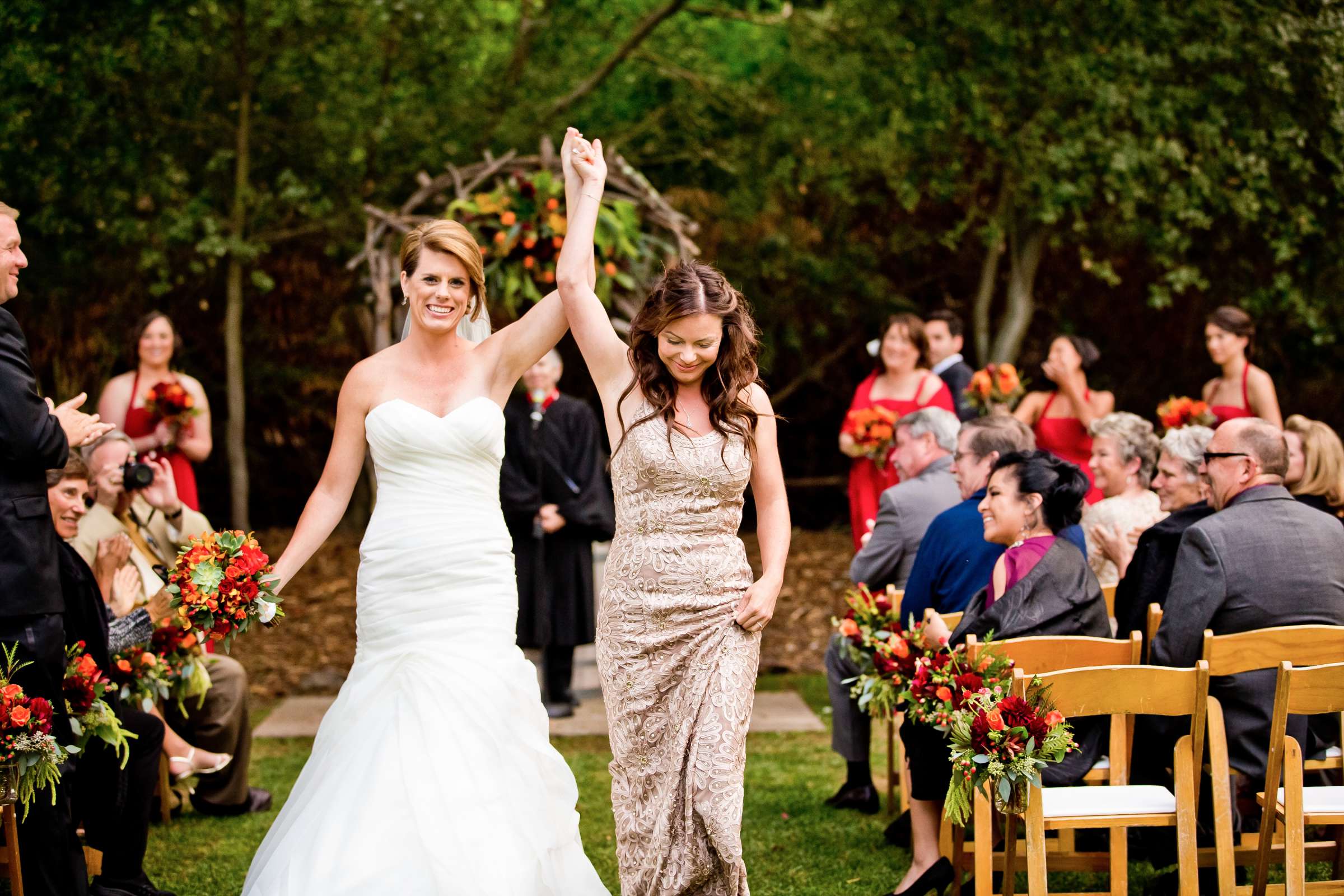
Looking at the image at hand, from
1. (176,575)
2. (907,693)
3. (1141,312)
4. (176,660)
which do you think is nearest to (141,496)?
(176,660)

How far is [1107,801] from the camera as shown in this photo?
430cm

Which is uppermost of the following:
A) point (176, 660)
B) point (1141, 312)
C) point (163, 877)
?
point (1141, 312)

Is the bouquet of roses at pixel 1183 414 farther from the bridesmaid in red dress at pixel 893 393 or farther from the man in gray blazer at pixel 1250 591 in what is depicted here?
the man in gray blazer at pixel 1250 591

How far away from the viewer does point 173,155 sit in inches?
439

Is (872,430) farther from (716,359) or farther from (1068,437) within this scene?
(716,359)

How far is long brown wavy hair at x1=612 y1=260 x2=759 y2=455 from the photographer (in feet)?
13.4

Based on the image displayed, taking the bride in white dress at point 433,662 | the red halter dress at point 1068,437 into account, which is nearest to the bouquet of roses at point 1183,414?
the red halter dress at point 1068,437

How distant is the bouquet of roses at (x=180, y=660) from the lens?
554cm

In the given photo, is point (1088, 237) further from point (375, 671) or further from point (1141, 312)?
point (375, 671)

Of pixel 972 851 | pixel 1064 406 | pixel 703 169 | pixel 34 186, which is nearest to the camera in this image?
pixel 972 851

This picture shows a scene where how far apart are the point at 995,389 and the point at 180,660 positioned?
4649mm

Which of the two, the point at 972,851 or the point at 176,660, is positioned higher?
the point at 176,660

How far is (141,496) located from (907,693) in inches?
156

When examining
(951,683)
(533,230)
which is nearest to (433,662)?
(951,683)
